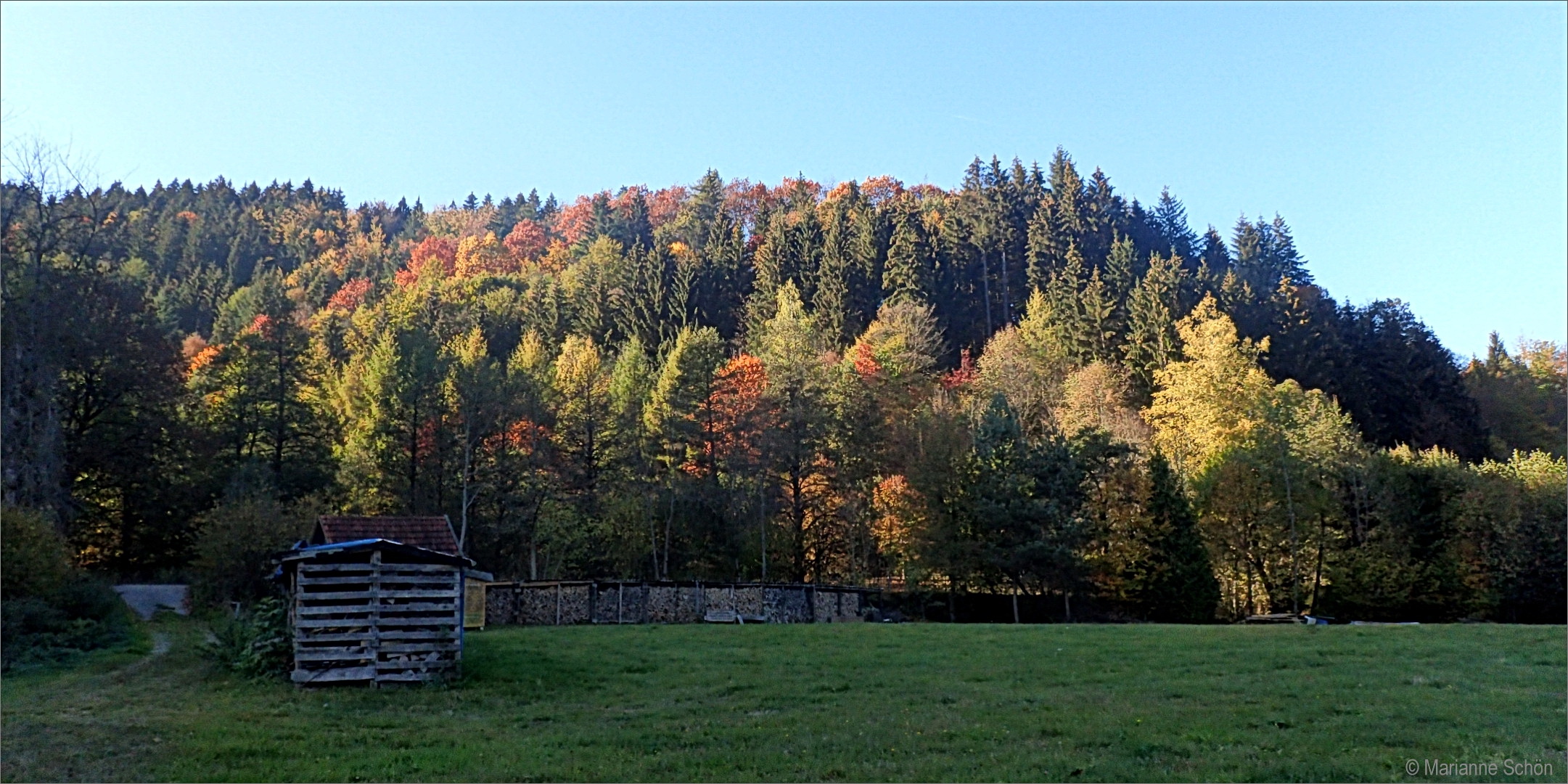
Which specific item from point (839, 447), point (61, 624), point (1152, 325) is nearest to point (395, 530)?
point (61, 624)

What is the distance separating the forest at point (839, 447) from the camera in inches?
1635

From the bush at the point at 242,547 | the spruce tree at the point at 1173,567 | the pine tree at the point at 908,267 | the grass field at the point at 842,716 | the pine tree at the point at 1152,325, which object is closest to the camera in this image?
the grass field at the point at 842,716

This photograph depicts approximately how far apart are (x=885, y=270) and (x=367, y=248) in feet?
180

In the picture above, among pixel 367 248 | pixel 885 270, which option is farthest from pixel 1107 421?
pixel 367 248

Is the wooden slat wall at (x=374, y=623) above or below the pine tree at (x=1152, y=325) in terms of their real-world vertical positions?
below

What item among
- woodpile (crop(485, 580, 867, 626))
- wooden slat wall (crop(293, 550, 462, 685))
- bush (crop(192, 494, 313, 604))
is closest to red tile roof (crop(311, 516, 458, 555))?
wooden slat wall (crop(293, 550, 462, 685))

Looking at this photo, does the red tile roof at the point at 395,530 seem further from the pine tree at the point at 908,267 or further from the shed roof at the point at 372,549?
the pine tree at the point at 908,267

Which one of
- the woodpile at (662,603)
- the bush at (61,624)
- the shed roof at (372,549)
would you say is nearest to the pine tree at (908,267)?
the woodpile at (662,603)

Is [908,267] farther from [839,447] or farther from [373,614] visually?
[373,614]

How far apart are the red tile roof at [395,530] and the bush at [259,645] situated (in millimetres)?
3676

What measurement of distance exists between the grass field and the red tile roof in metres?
3.82

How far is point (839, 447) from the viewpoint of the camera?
51.7 meters

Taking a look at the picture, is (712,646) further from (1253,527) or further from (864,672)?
(1253,527)

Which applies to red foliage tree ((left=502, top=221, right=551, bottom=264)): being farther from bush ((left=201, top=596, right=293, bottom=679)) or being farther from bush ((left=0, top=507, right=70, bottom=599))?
bush ((left=201, top=596, right=293, bottom=679))
